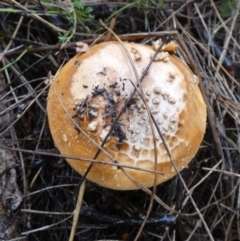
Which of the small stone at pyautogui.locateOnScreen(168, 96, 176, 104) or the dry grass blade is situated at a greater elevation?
the small stone at pyautogui.locateOnScreen(168, 96, 176, 104)

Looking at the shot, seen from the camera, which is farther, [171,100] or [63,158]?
[63,158]

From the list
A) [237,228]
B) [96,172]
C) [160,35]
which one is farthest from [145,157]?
[237,228]

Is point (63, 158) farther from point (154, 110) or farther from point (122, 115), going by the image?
point (154, 110)

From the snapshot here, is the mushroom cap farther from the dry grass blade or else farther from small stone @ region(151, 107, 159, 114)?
the dry grass blade

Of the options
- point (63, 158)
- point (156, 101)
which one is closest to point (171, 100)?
point (156, 101)

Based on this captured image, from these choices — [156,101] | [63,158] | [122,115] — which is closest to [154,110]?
[156,101]

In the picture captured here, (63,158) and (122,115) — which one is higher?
(122,115)

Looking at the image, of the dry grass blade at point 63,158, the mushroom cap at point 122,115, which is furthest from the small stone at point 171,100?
the dry grass blade at point 63,158

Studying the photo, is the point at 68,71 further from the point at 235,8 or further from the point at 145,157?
the point at 235,8

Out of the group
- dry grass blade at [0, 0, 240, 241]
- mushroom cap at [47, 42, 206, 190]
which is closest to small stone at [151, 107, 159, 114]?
mushroom cap at [47, 42, 206, 190]
